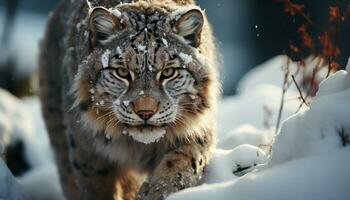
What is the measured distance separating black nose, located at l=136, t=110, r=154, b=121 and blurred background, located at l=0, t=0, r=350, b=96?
5.16m

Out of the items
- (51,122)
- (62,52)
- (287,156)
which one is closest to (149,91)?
(287,156)

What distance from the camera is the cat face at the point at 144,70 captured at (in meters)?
4.53

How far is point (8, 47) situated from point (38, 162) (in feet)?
19.9

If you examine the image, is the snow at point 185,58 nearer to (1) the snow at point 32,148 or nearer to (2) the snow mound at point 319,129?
(2) the snow mound at point 319,129

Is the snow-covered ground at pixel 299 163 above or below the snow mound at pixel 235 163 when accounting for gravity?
above

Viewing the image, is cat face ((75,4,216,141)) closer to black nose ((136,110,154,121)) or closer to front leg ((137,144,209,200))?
black nose ((136,110,154,121))

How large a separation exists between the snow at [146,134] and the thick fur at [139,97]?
14 millimetres

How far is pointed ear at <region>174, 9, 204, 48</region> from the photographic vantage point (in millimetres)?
4797

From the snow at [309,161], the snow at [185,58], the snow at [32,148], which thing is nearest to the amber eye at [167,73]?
the snow at [185,58]

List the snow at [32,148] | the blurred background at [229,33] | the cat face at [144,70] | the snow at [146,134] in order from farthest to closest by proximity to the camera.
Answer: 1. the blurred background at [229,33]
2. the snow at [32,148]
3. the snow at [146,134]
4. the cat face at [144,70]

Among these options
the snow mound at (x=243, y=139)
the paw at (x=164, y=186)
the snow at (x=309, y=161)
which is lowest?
the snow mound at (x=243, y=139)

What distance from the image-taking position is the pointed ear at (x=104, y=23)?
15.7ft

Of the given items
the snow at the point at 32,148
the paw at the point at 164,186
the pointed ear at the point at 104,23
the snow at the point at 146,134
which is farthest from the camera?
the snow at the point at 32,148

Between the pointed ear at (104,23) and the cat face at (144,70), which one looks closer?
the cat face at (144,70)
